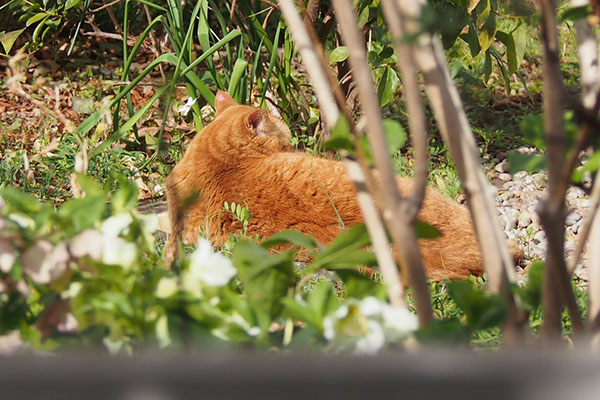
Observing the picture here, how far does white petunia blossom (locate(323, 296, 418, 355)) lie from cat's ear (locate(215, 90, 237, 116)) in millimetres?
2807

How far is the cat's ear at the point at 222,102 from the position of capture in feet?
12.3

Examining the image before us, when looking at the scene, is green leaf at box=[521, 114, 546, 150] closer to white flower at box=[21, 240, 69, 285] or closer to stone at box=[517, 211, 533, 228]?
white flower at box=[21, 240, 69, 285]

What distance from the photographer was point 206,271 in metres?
1.08

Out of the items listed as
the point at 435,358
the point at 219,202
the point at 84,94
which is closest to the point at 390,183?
the point at 435,358

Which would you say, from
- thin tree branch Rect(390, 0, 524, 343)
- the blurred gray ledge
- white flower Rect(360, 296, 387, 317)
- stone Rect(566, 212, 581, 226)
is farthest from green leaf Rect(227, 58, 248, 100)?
the blurred gray ledge

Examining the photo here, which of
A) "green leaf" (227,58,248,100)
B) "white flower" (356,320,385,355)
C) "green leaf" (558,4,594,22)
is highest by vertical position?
"green leaf" (227,58,248,100)

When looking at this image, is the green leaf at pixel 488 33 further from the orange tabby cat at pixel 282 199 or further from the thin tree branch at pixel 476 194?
the thin tree branch at pixel 476 194

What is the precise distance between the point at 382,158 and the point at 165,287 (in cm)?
37

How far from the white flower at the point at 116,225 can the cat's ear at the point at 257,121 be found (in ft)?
7.41

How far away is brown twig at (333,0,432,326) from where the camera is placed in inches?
38.1

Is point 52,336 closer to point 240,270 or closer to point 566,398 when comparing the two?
point 240,270

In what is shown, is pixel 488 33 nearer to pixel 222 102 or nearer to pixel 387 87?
pixel 387 87

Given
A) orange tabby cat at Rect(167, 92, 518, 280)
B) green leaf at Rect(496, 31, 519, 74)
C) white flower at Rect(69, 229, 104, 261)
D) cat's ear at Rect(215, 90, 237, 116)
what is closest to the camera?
white flower at Rect(69, 229, 104, 261)

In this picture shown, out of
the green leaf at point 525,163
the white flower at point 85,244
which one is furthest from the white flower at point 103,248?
the green leaf at point 525,163
